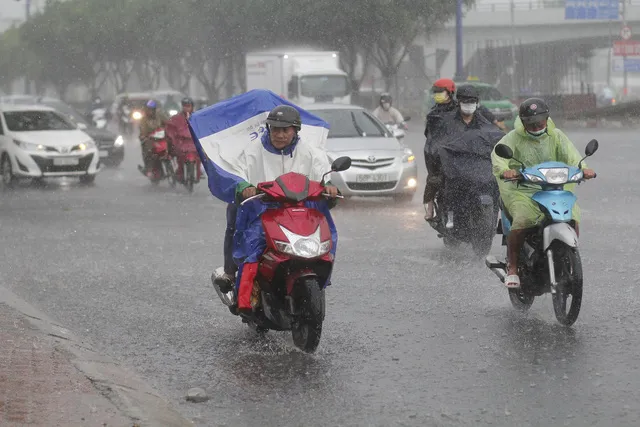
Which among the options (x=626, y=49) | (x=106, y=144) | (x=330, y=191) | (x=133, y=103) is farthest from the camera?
(x=626, y=49)

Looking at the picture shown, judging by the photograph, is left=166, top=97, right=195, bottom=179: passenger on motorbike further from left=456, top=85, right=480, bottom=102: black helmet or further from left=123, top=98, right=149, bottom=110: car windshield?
left=123, top=98, right=149, bottom=110: car windshield

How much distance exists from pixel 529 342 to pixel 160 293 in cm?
375

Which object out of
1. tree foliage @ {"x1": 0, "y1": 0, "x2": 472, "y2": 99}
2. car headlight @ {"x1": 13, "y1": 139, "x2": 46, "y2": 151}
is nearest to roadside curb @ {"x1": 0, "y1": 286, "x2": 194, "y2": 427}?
car headlight @ {"x1": 13, "y1": 139, "x2": 46, "y2": 151}

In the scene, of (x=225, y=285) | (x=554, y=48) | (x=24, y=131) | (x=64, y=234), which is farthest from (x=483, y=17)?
(x=225, y=285)

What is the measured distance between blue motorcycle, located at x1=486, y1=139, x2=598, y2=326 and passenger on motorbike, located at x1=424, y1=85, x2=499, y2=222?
3836 millimetres

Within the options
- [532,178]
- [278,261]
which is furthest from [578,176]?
[278,261]

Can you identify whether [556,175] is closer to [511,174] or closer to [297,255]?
[511,174]

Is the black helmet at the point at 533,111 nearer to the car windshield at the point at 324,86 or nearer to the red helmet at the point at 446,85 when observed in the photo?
the red helmet at the point at 446,85

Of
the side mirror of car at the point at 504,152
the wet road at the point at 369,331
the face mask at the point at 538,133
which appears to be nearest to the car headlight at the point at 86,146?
the wet road at the point at 369,331

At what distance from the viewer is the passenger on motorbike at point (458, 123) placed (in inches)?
512

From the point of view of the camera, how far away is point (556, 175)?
8852 mm

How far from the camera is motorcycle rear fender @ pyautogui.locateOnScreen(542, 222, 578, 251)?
8531mm

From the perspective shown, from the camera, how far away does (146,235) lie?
619 inches

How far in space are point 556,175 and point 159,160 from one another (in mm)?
16091
